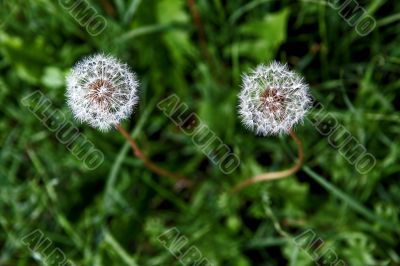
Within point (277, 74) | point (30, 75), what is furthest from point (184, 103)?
point (277, 74)

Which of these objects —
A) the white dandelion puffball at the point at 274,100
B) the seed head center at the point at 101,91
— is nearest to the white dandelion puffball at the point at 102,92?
the seed head center at the point at 101,91

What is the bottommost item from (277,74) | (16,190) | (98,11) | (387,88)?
(16,190)

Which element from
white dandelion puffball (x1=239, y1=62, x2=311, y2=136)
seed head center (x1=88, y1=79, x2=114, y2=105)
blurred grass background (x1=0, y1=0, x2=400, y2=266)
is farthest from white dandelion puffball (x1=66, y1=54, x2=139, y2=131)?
blurred grass background (x1=0, y1=0, x2=400, y2=266)

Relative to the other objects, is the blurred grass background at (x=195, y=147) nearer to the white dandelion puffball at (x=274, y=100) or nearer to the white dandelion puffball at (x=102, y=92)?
the white dandelion puffball at (x=102, y=92)

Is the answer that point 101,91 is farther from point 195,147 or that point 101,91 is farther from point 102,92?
point 195,147

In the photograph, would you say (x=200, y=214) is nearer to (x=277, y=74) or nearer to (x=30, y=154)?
(x=30, y=154)

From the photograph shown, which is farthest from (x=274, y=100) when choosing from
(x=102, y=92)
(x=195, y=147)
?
(x=195, y=147)

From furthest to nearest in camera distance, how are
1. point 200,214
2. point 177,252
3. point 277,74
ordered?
point 200,214, point 177,252, point 277,74
